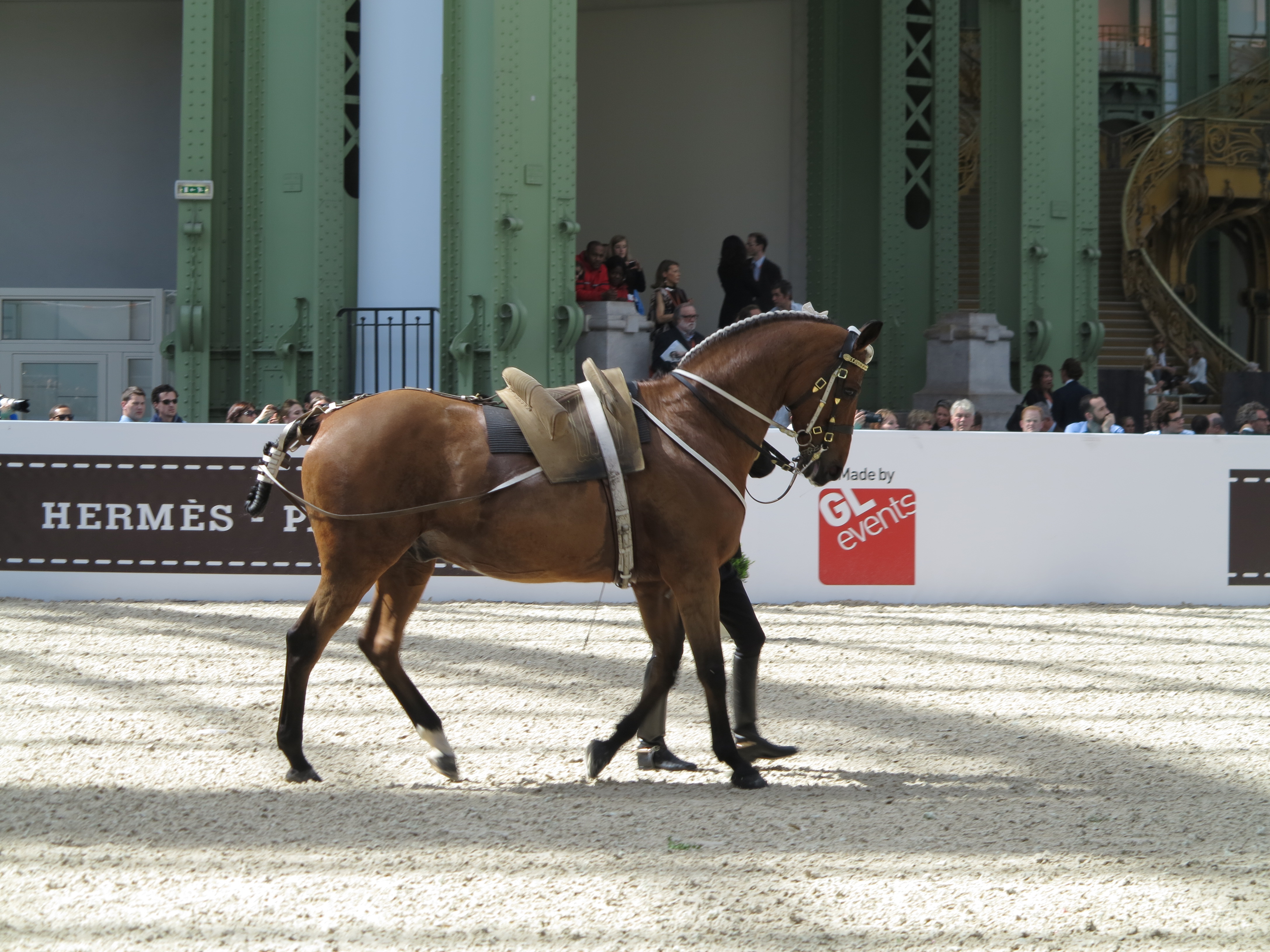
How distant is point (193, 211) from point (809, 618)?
8455 mm

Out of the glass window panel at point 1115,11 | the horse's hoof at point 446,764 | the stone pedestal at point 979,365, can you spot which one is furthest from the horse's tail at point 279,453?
the glass window panel at point 1115,11

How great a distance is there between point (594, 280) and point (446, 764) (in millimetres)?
9694

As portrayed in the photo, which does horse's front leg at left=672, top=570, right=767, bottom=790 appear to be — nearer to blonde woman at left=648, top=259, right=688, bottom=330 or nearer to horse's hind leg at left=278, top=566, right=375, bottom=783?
horse's hind leg at left=278, top=566, right=375, bottom=783

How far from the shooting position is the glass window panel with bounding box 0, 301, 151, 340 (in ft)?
66.7

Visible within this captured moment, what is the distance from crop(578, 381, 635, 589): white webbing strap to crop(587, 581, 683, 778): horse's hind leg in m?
0.26

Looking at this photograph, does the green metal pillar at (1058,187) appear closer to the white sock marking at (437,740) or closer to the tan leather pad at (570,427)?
the tan leather pad at (570,427)

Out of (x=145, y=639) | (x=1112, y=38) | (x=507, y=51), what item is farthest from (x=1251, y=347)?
(x=145, y=639)

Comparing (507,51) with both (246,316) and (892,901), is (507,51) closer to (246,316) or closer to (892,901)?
(246,316)

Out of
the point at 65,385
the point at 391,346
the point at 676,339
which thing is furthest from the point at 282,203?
the point at 65,385

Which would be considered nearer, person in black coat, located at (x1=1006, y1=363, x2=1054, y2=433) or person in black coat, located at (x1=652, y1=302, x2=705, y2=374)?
person in black coat, located at (x1=652, y1=302, x2=705, y2=374)

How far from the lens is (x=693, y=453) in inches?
228

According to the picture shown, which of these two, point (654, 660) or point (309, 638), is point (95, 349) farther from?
point (654, 660)

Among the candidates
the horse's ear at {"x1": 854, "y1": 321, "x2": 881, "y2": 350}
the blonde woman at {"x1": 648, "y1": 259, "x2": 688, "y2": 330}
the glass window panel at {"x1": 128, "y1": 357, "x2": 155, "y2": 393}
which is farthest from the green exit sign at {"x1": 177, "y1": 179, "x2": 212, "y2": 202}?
the horse's ear at {"x1": 854, "y1": 321, "x2": 881, "y2": 350}

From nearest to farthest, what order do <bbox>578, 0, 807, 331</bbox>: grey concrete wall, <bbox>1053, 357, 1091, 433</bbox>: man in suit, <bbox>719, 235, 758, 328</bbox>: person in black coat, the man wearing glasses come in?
the man wearing glasses, <bbox>1053, 357, 1091, 433</bbox>: man in suit, <bbox>719, 235, 758, 328</bbox>: person in black coat, <bbox>578, 0, 807, 331</bbox>: grey concrete wall
